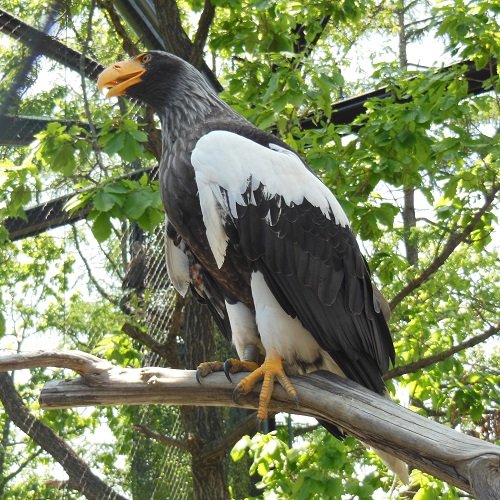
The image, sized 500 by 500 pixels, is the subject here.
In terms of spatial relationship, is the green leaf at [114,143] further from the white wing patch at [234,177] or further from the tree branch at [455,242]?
the tree branch at [455,242]

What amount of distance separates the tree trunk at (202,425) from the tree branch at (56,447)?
1.00m

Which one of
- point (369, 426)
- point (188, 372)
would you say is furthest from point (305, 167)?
point (369, 426)

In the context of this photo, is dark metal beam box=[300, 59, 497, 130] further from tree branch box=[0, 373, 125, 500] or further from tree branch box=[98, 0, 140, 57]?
tree branch box=[0, 373, 125, 500]

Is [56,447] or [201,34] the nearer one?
[201,34]

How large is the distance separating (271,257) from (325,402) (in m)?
0.61

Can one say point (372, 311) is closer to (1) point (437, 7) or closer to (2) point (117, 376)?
(2) point (117, 376)

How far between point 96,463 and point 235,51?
216 inches

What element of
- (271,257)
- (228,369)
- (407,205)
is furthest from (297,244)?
(407,205)

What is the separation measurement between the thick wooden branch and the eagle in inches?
3.2

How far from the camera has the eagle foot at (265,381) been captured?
10.0 ft

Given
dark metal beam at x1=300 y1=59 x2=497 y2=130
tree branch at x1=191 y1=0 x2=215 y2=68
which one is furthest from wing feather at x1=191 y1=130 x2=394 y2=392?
tree branch at x1=191 y1=0 x2=215 y2=68

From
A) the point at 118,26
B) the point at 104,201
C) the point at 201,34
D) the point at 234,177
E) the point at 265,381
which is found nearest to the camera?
the point at 265,381

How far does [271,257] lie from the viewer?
127 inches

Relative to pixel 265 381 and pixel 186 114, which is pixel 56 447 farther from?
pixel 265 381
